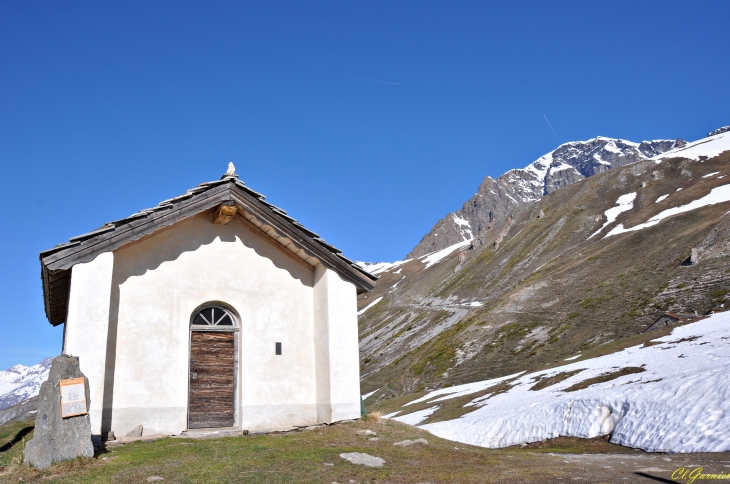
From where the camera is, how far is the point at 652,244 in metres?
76.9

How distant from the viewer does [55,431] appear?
35.8ft

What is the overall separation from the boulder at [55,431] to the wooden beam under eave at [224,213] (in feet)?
19.2

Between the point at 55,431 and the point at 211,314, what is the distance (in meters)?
5.63

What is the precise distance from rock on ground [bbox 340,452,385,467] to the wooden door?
5.10 metres

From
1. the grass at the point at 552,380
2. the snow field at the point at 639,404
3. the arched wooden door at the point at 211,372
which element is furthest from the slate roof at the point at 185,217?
the grass at the point at 552,380

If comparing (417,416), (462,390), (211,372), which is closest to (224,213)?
(211,372)

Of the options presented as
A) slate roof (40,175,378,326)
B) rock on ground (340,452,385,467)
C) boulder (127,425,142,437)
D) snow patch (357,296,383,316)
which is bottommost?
rock on ground (340,452,385,467)

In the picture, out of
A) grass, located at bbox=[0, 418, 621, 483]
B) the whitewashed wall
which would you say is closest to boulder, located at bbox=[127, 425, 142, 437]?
the whitewashed wall

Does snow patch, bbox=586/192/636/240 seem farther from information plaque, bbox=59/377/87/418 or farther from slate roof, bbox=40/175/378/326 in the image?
information plaque, bbox=59/377/87/418

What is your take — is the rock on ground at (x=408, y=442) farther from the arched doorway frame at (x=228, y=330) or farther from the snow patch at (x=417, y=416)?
the snow patch at (x=417, y=416)

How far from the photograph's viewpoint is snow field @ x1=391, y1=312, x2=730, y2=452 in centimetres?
1816

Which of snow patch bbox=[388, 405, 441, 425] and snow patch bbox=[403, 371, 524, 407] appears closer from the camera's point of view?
snow patch bbox=[388, 405, 441, 425]

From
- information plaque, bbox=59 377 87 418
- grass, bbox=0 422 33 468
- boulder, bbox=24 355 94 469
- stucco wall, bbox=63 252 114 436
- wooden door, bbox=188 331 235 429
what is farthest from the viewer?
wooden door, bbox=188 331 235 429

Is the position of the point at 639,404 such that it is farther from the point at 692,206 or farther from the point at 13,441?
the point at 692,206
